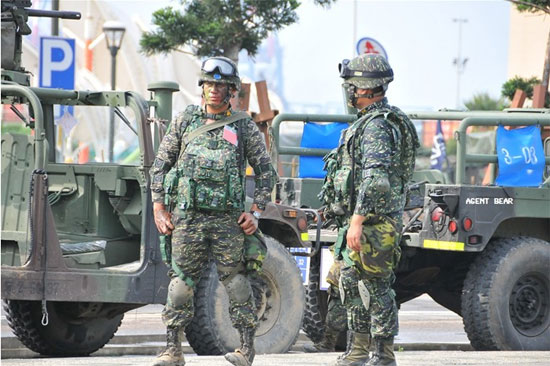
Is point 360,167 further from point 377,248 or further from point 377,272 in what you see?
point 377,272

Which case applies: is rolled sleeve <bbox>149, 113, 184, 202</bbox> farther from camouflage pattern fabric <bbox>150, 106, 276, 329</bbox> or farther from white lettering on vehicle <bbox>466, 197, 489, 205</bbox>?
white lettering on vehicle <bbox>466, 197, 489, 205</bbox>

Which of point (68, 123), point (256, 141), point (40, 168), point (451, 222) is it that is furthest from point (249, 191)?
point (68, 123)

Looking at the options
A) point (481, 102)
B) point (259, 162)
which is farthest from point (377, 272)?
point (481, 102)

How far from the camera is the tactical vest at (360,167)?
7660 mm

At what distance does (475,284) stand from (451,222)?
56 centimetres

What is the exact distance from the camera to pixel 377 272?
763 centimetres

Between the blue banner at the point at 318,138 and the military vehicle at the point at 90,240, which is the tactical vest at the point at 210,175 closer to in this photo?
the military vehicle at the point at 90,240

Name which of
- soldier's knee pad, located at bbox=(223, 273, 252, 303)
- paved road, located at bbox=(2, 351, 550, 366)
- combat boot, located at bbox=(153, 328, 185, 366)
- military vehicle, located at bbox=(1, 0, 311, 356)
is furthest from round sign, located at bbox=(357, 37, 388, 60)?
combat boot, located at bbox=(153, 328, 185, 366)

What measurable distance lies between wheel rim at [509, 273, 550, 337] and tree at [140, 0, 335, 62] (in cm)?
926

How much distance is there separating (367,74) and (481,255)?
3.69 metres

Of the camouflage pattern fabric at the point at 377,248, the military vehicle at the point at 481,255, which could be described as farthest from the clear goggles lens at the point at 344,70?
the military vehicle at the point at 481,255

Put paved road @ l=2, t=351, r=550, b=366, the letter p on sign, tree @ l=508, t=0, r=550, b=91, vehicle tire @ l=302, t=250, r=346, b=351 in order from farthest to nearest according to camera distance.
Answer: the letter p on sign, tree @ l=508, t=0, r=550, b=91, vehicle tire @ l=302, t=250, r=346, b=351, paved road @ l=2, t=351, r=550, b=366

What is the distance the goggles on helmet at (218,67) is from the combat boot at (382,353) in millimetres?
1728

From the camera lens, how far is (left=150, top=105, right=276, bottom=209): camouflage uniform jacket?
7750 mm
